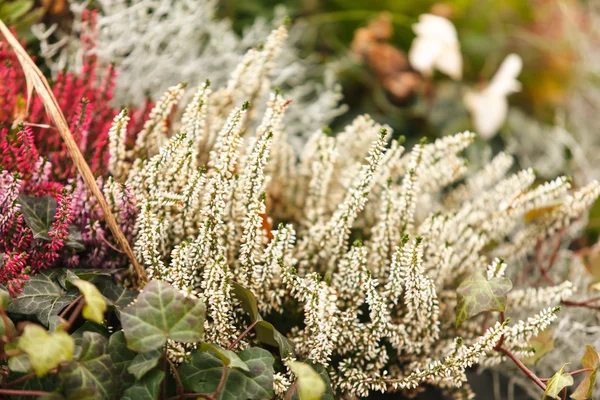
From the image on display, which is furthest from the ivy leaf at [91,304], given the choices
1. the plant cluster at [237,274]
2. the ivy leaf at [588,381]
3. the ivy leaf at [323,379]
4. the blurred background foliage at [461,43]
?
the blurred background foliage at [461,43]

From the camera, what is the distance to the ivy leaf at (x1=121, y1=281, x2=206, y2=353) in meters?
0.46

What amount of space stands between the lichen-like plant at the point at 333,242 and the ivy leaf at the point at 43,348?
0.39ft

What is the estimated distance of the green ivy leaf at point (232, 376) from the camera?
19.5 inches

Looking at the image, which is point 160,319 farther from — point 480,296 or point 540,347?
point 540,347

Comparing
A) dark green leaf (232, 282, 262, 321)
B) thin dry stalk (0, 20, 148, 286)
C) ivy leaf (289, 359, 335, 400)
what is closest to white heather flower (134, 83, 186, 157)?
thin dry stalk (0, 20, 148, 286)

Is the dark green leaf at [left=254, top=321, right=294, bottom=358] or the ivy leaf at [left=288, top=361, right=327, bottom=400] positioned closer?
the ivy leaf at [left=288, top=361, right=327, bottom=400]

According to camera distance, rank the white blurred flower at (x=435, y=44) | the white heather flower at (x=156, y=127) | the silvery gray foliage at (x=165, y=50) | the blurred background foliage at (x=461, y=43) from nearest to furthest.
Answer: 1. the white heather flower at (x=156, y=127)
2. the silvery gray foliage at (x=165, y=50)
3. the white blurred flower at (x=435, y=44)
4. the blurred background foliage at (x=461, y=43)

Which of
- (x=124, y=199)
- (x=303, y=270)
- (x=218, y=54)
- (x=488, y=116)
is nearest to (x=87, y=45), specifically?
A: (x=218, y=54)

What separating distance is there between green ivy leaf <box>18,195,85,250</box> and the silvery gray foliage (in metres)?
0.30

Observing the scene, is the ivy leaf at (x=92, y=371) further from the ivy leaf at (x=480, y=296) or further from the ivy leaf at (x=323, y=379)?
the ivy leaf at (x=480, y=296)

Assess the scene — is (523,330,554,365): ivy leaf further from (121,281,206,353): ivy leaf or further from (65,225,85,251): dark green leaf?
(65,225,85,251): dark green leaf

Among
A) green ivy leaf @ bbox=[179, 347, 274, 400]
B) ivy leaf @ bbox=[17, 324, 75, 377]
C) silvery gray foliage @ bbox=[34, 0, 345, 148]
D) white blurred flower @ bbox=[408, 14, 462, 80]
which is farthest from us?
white blurred flower @ bbox=[408, 14, 462, 80]

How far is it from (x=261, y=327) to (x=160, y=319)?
0.14 m

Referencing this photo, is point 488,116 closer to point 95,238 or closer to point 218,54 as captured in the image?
point 218,54
